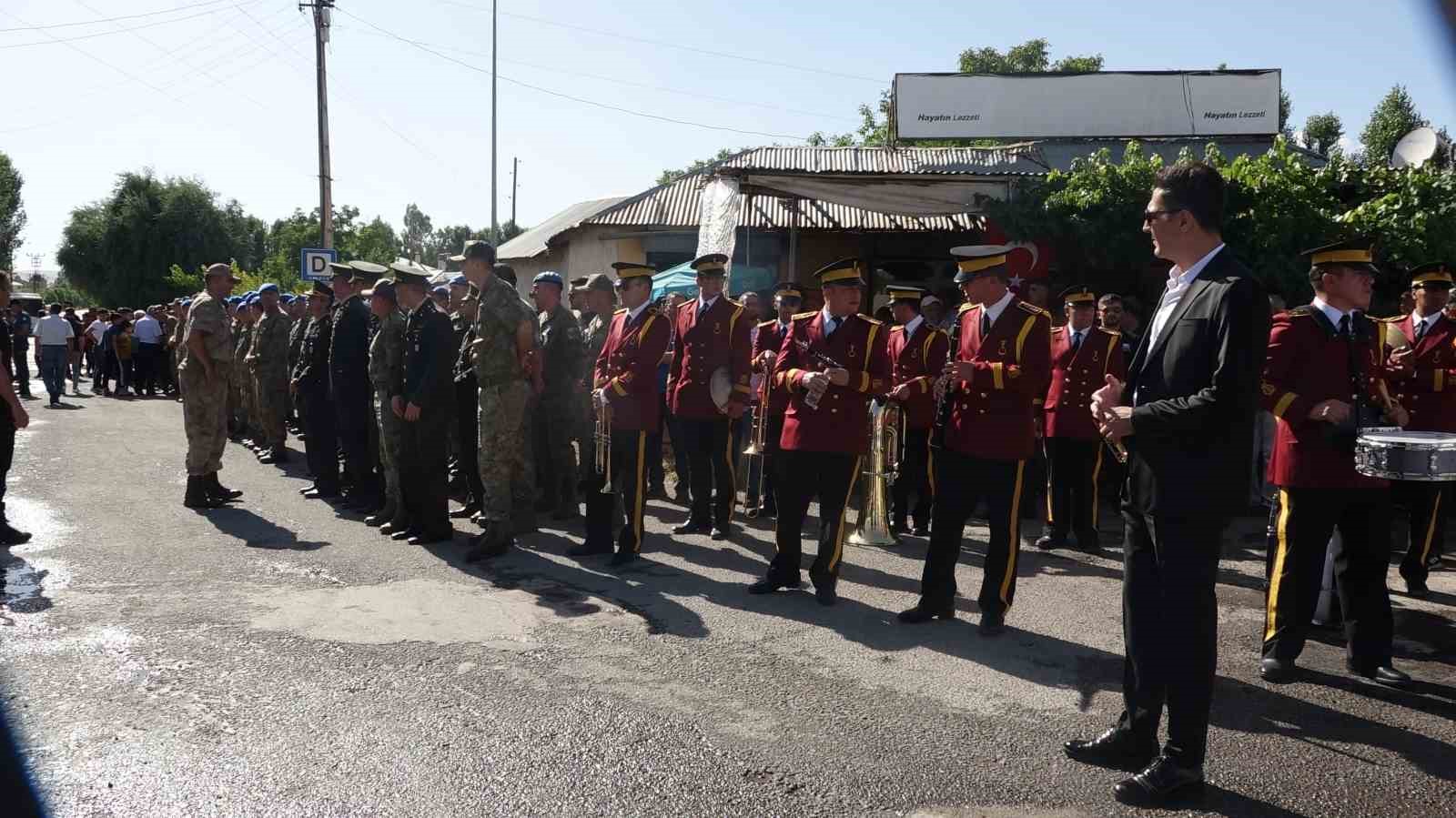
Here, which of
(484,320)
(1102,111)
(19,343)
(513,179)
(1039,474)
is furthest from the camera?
(513,179)

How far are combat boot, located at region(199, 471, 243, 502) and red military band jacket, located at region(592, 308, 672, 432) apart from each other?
4091 mm

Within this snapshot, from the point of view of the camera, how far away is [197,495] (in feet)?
31.5

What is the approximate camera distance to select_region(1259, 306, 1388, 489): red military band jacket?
5078 mm

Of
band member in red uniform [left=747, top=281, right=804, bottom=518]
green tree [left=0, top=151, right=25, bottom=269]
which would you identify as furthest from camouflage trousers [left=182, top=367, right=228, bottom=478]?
green tree [left=0, top=151, right=25, bottom=269]

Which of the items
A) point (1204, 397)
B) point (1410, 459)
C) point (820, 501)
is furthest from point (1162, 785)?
point (820, 501)

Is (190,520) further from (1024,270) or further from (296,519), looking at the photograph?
(1024,270)

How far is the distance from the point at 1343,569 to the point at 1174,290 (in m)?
2.24

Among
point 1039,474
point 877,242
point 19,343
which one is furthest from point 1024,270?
point 19,343

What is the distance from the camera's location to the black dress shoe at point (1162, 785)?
12.2 ft

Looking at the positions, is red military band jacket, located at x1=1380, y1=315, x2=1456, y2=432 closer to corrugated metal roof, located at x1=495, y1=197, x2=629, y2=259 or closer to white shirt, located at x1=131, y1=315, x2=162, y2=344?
white shirt, located at x1=131, y1=315, x2=162, y2=344

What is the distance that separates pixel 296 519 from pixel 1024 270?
8.19 m

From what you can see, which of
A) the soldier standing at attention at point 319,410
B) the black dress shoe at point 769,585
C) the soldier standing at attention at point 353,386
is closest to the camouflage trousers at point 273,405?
the soldier standing at attention at point 319,410

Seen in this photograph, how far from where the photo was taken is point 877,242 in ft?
63.0

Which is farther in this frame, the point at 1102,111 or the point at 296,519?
the point at 1102,111
